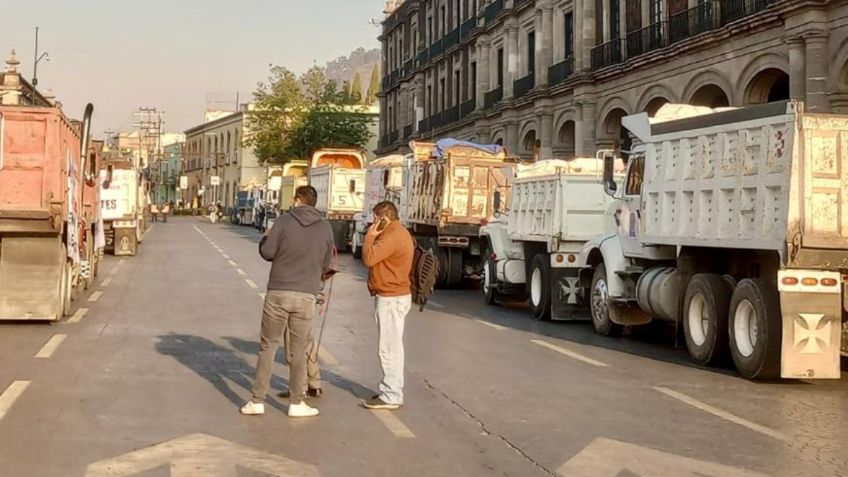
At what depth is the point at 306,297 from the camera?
8.84m

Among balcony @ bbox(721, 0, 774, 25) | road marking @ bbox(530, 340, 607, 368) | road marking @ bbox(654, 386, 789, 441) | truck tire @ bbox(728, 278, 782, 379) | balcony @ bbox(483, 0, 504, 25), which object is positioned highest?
balcony @ bbox(483, 0, 504, 25)

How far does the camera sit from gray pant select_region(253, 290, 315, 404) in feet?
28.8

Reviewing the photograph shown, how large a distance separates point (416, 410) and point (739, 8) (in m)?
21.1

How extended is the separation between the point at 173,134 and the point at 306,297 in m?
168

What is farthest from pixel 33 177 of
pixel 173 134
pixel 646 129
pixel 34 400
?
pixel 173 134

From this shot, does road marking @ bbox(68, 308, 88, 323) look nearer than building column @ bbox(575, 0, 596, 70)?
Yes

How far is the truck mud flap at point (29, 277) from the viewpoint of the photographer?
47.9 feet

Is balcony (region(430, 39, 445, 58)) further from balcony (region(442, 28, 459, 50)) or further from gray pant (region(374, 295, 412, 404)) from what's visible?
gray pant (region(374, 295, 412, 404))

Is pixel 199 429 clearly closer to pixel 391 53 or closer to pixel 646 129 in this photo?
pixel 646 129

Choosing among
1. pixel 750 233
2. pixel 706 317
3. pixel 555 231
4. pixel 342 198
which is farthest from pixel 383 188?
pixel 750 233

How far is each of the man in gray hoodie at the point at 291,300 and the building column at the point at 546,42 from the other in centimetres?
3351

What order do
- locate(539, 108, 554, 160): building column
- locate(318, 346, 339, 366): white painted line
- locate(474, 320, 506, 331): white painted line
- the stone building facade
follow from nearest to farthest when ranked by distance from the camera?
locate(318, 346, 339, 366): white painted line
locate(474, 320, 506, 331): white painted line
the stone building facade
locate(539, 108, 554, 160): building column

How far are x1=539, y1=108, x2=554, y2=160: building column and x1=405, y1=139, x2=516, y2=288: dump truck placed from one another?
16.1 m

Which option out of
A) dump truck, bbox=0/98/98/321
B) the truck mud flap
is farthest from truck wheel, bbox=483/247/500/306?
the truck mud flap
